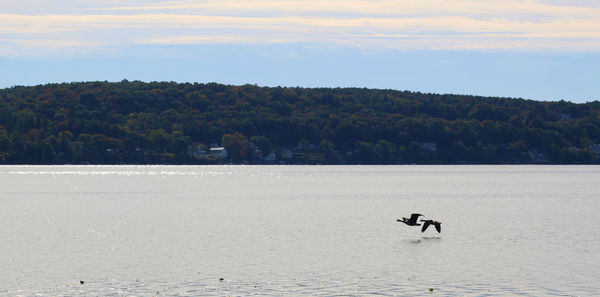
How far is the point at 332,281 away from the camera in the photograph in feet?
153

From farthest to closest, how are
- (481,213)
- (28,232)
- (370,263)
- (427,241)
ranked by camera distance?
(481,213) → (28,232) → (427,241) → (370,263)

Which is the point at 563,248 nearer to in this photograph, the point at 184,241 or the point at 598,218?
the point at 184,241

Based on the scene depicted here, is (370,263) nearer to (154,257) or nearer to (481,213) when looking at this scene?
(154,257)

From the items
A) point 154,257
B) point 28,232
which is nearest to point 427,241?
point 154,257

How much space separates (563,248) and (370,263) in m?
16.1

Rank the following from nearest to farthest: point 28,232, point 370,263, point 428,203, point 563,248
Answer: point 370,263 → point 563,248 → point 28,232 → point 428,203

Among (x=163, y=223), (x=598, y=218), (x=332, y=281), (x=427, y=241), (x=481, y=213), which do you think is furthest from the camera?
(x=481, y=213)

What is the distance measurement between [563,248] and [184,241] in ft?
84.0

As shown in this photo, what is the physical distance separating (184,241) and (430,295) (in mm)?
28107

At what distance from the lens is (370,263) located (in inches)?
2115

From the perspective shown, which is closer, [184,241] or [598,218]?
[184,241]

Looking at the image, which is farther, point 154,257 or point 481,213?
point 481,213

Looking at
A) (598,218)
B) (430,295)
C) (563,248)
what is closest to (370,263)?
(430,295)

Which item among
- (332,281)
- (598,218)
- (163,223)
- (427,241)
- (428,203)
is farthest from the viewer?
(428,203)
